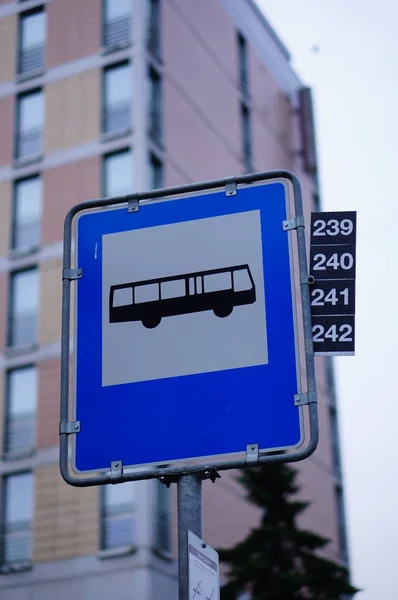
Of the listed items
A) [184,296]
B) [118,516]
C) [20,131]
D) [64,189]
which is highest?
[20,131]

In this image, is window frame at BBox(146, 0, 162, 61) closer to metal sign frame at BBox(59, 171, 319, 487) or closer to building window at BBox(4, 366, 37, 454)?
building window at BBox(4, 366, 37, 454)

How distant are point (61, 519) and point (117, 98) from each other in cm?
1059

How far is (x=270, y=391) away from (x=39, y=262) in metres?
25.9

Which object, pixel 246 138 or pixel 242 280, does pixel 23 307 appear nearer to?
pixel 246 138

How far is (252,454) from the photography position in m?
3.79

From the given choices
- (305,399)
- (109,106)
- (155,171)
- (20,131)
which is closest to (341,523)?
(155,171)

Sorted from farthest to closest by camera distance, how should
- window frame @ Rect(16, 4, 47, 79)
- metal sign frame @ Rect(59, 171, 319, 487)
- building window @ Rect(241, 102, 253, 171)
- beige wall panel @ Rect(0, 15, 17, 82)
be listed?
1. building window @ Rect(241, 102, 253, 171)
2. beige wall panel @ Rect(0, 15, 17, 82)
3. window frame @ Rect(16, 4, 47, 79)
4. metal sign frame @ Rect(59, 171, 319, 487)

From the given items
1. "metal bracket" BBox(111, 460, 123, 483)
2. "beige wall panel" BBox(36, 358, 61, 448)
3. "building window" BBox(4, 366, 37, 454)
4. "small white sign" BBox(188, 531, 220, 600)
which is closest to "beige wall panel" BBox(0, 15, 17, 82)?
"building window" BBox(4, 366, 37, 454)

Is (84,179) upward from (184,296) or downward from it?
upward

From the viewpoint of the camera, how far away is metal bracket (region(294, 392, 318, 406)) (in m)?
3.85

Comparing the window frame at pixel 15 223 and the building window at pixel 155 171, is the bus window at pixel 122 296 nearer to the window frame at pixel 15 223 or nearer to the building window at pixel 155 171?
the building window at pixel 155 171

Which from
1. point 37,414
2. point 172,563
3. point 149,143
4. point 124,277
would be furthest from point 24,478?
point 124,277

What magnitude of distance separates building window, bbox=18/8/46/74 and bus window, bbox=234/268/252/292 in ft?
94.0

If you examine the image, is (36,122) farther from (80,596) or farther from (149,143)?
(80,596)
